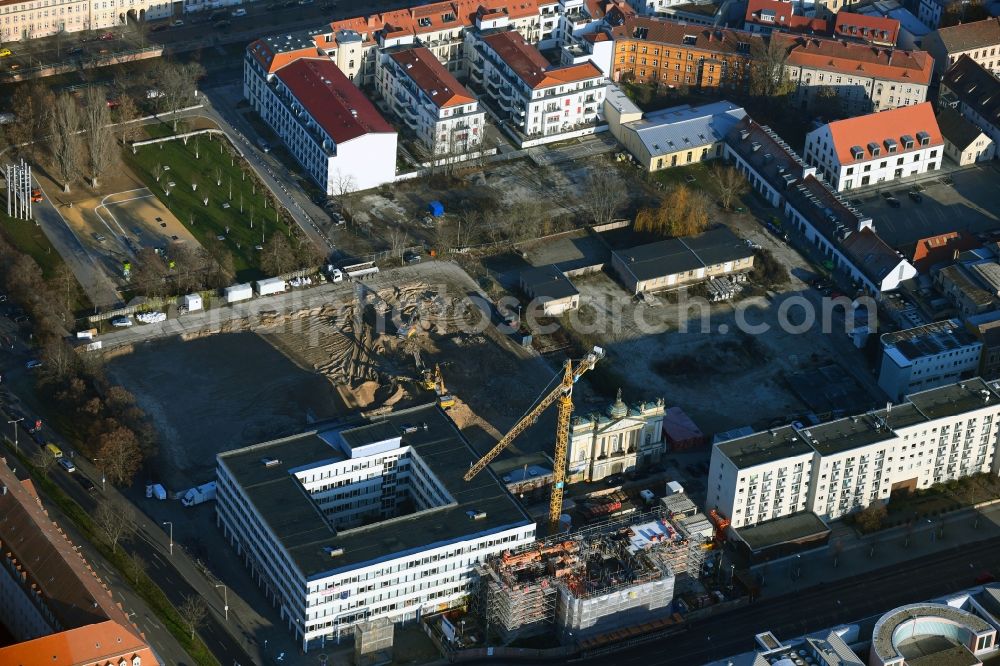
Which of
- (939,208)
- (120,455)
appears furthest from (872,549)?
(120,455)

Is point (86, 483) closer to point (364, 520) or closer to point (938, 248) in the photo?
point (364, 520)

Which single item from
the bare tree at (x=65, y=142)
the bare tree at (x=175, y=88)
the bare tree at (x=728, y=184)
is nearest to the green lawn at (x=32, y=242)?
the bare tree at (x=65, y=142)

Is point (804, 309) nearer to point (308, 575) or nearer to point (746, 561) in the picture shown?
point (746, 561)

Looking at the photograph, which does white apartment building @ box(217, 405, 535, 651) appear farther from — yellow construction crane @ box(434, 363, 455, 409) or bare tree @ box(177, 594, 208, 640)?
yellow construction crane @ box(434, 363, 455, 409)

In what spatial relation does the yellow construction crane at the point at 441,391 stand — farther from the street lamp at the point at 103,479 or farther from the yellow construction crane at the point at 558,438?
the street lamp at the point at 103,479

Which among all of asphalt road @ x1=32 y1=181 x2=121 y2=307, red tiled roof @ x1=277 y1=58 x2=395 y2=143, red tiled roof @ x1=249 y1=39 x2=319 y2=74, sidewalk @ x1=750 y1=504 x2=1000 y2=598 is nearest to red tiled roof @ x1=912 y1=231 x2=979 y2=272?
sidewalk @ x1=750 y1=504 x2=1000 y2=598

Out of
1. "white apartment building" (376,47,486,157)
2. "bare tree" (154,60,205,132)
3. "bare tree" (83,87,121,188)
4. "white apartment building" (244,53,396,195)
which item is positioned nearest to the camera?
"bare tree" (83,87,121,188)
